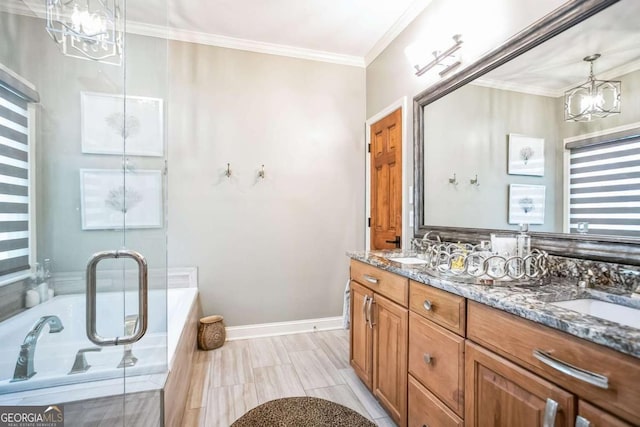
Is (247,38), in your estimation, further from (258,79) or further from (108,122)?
(108,122)

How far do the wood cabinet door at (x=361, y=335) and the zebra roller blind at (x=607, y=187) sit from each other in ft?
3.64

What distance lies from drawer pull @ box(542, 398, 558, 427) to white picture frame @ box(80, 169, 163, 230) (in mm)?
2030

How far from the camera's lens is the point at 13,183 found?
4.69 ft

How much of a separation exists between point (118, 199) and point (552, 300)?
2.35 metres

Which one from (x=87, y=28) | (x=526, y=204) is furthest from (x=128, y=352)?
(x=526, y=204)

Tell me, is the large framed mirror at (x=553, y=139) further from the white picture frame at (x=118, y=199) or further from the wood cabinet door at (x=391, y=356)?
the white picture frame at (x=118, y=199)

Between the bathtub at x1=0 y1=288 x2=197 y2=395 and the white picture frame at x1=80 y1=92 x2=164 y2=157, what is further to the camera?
the white picture frame at x1=80 y1=92 x2=164 y2=157

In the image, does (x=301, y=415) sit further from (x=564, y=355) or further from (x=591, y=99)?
(x=591, y=99)

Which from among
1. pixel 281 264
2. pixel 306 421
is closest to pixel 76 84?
pixel 281 264

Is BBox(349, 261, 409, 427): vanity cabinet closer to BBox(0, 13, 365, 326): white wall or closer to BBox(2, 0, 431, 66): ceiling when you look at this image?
BBox(0, 13, 365, 326): white wall

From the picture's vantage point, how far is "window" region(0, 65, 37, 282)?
1357 millimetres

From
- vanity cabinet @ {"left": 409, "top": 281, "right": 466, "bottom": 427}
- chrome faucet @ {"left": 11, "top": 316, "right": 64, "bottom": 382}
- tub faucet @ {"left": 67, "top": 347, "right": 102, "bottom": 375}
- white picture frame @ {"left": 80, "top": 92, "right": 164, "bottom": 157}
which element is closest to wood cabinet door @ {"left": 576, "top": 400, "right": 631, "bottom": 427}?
vanity cabinet @ {"left": 409, "top": 281, "right": 466, "bottom": 427}

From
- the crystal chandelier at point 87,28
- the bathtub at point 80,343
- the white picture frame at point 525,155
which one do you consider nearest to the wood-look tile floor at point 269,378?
the bathtub at point 80,343

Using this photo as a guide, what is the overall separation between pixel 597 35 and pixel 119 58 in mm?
2472
